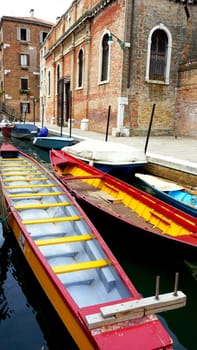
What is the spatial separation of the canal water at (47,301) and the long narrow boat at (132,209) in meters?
0.20

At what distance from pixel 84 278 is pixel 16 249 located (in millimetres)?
1637

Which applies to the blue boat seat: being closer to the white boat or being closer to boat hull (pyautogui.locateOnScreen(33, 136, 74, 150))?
the white boat

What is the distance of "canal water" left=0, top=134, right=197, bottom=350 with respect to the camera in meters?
2.71

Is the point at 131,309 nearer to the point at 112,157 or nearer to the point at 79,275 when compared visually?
the point at 79,275

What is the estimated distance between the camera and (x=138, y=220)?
4.54 metres

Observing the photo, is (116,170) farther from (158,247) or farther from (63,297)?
(63,297)

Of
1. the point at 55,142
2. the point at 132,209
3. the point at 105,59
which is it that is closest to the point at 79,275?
the point at 132,209

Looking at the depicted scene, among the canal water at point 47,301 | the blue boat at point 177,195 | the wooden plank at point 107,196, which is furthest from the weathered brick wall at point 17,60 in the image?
the canal water at point 47,301

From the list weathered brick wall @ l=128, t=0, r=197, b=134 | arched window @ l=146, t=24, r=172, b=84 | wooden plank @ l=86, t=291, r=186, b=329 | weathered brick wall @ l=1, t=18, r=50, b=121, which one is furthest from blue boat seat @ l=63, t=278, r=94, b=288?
weathered brick wall @ l=1, t=18, r=50, b=121

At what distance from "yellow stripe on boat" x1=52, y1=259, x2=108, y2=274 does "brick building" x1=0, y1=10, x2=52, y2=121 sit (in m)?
29.3

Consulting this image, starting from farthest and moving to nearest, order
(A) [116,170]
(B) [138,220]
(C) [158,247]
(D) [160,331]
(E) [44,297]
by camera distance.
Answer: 1. (A) [116,170]
2. (B) [138,220]
3. (C) [158,247]
4. (E) [44,297]
5. (D) [160,331]

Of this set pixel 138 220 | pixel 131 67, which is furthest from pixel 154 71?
pixel 138 220

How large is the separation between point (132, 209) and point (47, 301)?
226 centimetres

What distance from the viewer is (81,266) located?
298 cm
